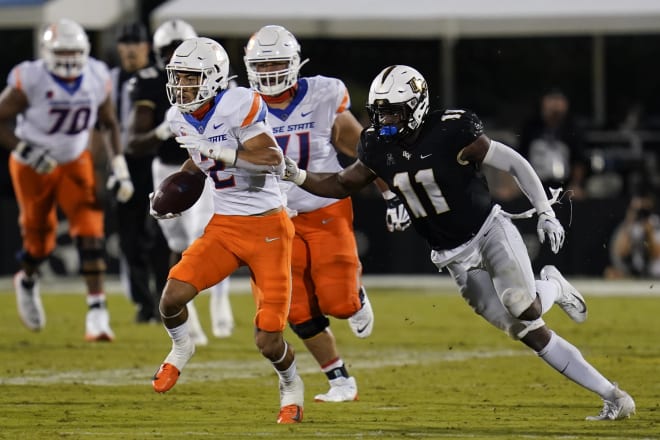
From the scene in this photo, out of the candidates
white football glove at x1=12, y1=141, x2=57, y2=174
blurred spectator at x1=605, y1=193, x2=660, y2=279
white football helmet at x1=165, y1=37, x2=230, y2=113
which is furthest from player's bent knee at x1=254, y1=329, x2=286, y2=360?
blurred spectator at x1=605, y1=193, x2=660, y2=279

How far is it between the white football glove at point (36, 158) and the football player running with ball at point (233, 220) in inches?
138

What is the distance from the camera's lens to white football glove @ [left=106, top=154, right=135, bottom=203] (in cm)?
1087

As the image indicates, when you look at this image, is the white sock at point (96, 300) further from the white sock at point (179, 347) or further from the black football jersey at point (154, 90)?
the white sock at point (179, 347)

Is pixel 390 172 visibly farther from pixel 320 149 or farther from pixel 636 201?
pixel 636 201

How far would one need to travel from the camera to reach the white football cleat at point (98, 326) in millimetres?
10828

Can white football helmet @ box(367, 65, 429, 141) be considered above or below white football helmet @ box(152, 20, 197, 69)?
above

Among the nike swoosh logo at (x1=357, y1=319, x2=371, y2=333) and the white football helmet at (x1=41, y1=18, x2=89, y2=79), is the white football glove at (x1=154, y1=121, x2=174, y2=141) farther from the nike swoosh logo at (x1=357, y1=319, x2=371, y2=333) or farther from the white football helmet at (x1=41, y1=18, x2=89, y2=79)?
the nike swoosh logo at (x1=357, y1=319, x2=371, y2=333)

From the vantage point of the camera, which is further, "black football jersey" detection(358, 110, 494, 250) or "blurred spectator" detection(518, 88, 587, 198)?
"blurred spectator" detection(518, 88, 587, 198)

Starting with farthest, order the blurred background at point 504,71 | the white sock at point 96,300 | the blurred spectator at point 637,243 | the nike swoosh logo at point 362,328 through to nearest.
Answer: the blurred background at point 504,71, the blurred spectator at point 637,243, the white sock at point 96,300, the nike swoosh logo at point 362,328

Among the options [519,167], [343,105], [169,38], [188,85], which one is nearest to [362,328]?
[343,105]

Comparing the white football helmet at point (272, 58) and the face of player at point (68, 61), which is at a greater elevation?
the white football helmet at point (272, 58)

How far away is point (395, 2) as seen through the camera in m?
18.4

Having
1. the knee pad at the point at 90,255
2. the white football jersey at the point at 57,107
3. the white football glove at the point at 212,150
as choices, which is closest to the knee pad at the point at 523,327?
the white football glove at the point at 212,150

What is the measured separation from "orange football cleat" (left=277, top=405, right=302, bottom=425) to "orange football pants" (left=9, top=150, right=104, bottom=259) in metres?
4.20
